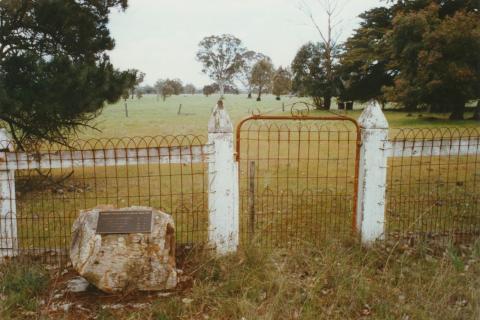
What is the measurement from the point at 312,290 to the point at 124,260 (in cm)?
179

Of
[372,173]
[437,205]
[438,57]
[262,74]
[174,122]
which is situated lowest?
[437,205]

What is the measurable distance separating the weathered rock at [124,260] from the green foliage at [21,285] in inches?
18.1

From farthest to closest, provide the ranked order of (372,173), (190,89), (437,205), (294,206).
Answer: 1. (190,89)
2. (294,206)
3. (437,205)
4. (372,173)

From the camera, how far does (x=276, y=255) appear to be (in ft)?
14.7

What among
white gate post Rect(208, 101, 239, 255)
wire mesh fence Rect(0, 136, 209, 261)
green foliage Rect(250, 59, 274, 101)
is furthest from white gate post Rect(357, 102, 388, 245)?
green foliage Rect(250, 59, 274, 101)

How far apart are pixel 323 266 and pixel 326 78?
37214 mm

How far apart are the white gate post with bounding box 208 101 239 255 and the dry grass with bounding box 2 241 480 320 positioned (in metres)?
0.26

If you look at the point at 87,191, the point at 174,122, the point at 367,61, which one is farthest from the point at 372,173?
the point at 367,61

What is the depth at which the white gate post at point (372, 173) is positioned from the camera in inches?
190

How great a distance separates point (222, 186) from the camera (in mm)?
4551

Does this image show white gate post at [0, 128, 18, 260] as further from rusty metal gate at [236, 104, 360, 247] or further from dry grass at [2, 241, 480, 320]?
rusty metal gate at [236, 104, 360, 247]

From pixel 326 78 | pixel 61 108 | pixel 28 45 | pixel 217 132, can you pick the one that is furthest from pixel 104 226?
pixel 326 78

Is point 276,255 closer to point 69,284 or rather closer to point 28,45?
point 69,284

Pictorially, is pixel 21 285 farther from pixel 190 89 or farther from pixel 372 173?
pixel 190 89
